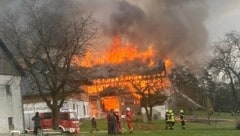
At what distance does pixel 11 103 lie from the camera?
160 ft

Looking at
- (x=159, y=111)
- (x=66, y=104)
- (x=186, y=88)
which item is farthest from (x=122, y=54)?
(x=186, y=88)

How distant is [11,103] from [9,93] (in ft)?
3.52

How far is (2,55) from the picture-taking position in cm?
4891

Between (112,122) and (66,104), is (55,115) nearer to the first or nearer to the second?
(112,122)

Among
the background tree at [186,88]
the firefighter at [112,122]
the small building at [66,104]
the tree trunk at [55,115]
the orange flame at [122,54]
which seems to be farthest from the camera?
the background tree at [186,88]

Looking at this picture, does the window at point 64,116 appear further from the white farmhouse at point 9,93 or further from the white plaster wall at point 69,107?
the white plaster wall at point 69,107

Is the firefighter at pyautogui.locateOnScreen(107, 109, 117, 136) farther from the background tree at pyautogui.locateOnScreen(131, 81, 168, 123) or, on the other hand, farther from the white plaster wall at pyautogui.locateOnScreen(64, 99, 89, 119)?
the white plaster wall at pyautogui.locateOnScreen(64, 99, 89, 119)

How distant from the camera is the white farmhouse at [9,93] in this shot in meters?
47.5

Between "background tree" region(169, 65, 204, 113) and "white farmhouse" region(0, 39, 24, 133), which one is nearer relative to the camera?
"white farmhouse" region(0, 39, 24, 133)

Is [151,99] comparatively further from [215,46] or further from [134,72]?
[215,46]

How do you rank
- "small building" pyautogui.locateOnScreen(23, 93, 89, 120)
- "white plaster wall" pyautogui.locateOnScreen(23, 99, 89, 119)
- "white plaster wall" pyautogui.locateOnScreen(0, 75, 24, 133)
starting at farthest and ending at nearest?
"white plaster wall" pyautogui.locateOnScreen(23, 99, 89, 119) → "small building" pyautogui.locateOnScreen(23, 93, 89, 120) → "white plaster wall" pyautogui.locateOnScreen(0, 75, 24, 133)

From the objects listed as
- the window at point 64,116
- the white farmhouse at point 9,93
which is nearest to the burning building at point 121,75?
the window at point 64,116

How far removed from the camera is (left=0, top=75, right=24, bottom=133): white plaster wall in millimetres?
46906

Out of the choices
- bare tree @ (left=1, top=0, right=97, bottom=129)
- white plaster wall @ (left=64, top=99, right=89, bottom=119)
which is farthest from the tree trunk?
white plaster wall @ (left=64, top=99, right=89, bottom=119)
